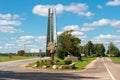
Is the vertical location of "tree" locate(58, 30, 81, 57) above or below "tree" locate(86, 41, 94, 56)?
below

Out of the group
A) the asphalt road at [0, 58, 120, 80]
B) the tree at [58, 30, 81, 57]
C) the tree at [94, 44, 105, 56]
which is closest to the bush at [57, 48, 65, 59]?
the tree at [58, 30, 81, 57]

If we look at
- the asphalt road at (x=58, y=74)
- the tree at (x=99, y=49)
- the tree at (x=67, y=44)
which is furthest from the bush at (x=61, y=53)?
the tree at (x=99, y=49)

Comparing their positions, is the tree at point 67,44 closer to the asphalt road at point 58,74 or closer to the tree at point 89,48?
the asphalt road at point 58,74

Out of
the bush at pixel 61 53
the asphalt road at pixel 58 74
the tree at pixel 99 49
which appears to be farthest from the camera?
the tree at pixel 99 49

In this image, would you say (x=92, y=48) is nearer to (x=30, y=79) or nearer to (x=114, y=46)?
(x=114, y=46)

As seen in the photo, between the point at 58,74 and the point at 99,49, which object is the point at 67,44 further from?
the point at 99,49

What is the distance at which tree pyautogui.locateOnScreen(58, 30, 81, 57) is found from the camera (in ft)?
294

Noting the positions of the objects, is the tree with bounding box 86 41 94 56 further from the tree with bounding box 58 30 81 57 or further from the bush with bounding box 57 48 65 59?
the bush with bounding box 57 48 65 59

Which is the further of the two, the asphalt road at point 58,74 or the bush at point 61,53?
the bush at point 61,53

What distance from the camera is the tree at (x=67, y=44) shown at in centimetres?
8956

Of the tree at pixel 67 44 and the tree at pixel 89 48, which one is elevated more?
the tree at pixel 89 48

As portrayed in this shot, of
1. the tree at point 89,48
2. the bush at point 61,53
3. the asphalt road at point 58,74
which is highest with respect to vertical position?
the tree at point 89,48

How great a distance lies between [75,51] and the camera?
305 ft

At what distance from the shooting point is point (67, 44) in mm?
89250
